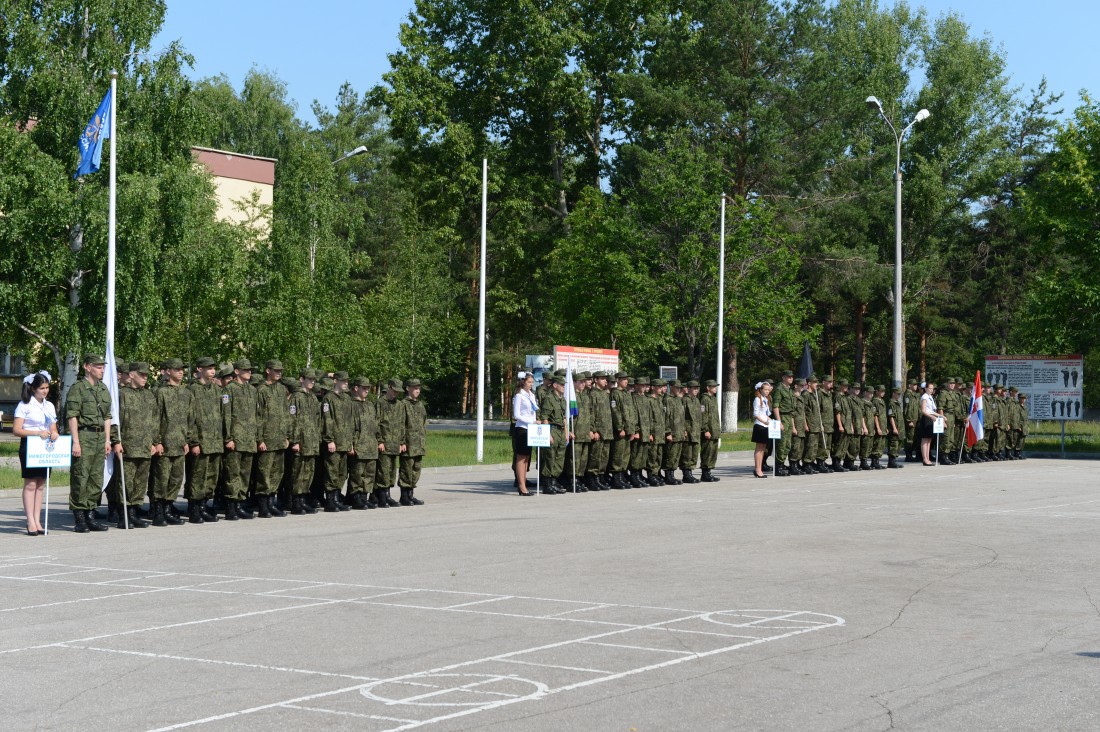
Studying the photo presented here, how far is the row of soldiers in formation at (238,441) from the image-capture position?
16.3 m

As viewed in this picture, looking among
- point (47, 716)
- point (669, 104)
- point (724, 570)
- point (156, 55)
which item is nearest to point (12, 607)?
point (47, 716)

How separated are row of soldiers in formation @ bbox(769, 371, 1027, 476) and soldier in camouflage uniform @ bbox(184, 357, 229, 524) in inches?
524

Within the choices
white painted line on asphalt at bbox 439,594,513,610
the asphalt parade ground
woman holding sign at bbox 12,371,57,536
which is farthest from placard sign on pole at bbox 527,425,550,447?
white painted line on asphalt at bbox 439,594,513,610

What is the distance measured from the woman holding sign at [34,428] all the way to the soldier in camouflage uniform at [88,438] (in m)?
0.27

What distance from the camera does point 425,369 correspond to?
66688 mm

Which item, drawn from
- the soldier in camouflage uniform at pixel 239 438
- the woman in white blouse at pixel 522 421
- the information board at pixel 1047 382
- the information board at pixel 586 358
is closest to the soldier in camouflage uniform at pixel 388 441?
the soldier in camouflage uniform at pixel 239 438

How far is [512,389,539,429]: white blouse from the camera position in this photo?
22797 millimetres

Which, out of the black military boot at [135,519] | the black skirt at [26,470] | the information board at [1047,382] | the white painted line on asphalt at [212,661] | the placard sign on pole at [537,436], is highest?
the information board at [1047,382]

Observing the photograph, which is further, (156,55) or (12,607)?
(156,55)

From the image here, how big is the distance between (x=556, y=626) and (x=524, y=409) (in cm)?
1374

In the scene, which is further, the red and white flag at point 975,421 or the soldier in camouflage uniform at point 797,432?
the red and white flag at point 975,421

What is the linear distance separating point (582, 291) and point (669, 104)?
312 inches

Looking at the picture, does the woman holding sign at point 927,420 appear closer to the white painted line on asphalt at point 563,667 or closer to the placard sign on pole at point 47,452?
the placard sign on pole at point 47,452

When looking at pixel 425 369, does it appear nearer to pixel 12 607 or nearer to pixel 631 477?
pixel 631 477
